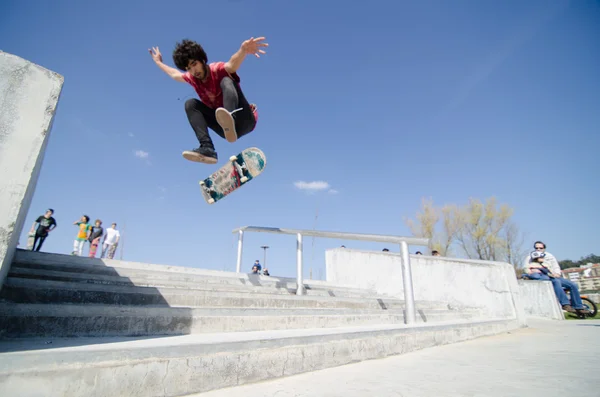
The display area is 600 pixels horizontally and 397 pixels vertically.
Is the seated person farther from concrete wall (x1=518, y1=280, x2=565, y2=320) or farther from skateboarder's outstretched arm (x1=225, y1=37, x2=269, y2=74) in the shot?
skateboarder's outstretched arm (x1=225, y1=37, x2=269, y2=74)

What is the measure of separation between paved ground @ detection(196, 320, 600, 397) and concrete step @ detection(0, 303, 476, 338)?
62 centimetres

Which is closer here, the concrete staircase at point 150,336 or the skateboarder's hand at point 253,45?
the concrete staircase at point 150,336

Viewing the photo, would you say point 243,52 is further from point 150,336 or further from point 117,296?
point 150,336

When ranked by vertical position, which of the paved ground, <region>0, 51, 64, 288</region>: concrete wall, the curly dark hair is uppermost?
the curly dark hair

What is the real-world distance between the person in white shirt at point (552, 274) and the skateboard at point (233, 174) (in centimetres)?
610

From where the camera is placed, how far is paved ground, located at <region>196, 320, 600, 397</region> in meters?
1.44

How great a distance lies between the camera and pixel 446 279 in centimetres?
583

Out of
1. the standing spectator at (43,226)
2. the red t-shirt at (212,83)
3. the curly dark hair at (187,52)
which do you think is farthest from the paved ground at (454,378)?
the standing spectator at (43,226)

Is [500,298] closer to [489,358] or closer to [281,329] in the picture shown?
[489,358]

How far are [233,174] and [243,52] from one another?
1.63 meters

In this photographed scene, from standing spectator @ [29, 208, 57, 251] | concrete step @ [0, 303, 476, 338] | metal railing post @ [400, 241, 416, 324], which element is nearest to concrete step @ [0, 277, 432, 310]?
concrete step @ [0, 303, 476, 338]

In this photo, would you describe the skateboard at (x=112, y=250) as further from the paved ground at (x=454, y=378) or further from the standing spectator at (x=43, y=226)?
the paved ground at (x=454, y=378)

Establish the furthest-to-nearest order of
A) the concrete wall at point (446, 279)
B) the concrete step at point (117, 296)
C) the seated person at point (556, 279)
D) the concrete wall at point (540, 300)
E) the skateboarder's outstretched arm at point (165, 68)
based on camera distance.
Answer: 1. the concrete wall at point (540, 300)
2. the seated person at point (556, 279)
3. the concrete wall at point (446, 279)
4. the skateboarder's outstretched arm at point (165, 68)
5. the concrete step at point (117, 296)

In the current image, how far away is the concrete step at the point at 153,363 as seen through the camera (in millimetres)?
1098
